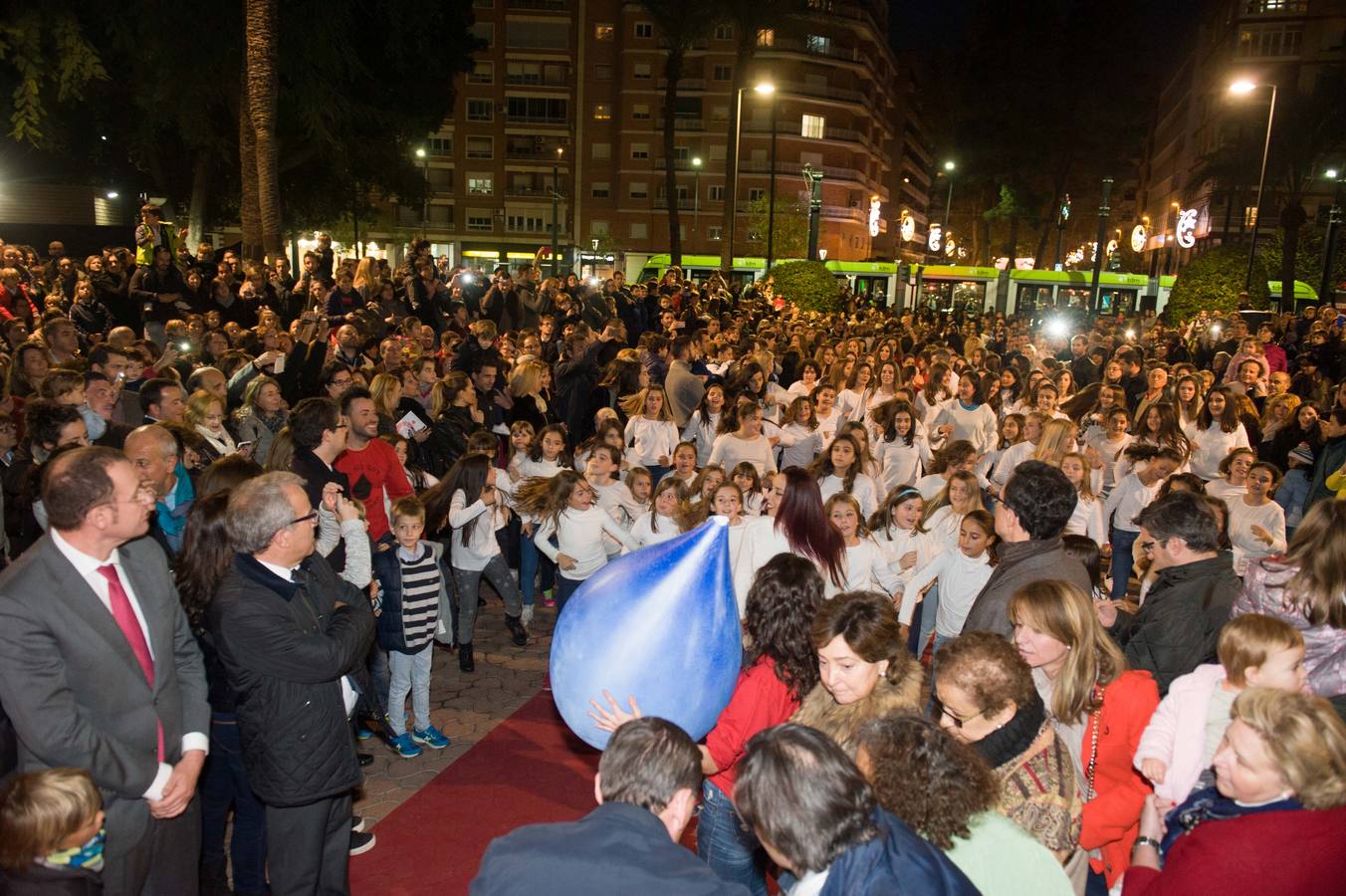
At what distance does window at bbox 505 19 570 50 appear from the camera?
2333 inches

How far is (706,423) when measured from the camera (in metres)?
9.56

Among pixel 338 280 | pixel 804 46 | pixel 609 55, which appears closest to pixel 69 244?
pixel 338 280

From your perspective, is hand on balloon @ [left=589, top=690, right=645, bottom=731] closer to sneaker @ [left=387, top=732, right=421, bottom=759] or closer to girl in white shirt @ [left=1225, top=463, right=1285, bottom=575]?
sneaker @ [left=387, top=732, right=421, bottom=759]

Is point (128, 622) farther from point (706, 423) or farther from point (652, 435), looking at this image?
point (706, 423)

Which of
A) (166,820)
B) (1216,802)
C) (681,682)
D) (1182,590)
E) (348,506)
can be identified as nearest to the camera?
(1216,802)

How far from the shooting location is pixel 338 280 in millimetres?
Answer: 12883

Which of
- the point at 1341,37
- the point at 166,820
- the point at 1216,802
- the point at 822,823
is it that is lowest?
the point at 166,820

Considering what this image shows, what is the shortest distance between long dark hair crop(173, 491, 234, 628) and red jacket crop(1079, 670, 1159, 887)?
11.2ft

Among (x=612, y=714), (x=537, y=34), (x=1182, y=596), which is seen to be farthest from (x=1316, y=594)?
(x=537, y=34)

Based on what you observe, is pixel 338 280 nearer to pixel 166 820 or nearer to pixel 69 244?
pixel 166 820

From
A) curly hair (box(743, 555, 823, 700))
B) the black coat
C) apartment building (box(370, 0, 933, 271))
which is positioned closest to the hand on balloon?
curly hair (box(743, 555, 823, 700))

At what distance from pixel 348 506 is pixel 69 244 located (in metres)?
23.8

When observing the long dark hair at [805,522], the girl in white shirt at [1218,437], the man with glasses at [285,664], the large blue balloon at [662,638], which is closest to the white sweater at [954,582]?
the long dark hair at [805,522]

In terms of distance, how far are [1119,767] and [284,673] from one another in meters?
3.13
